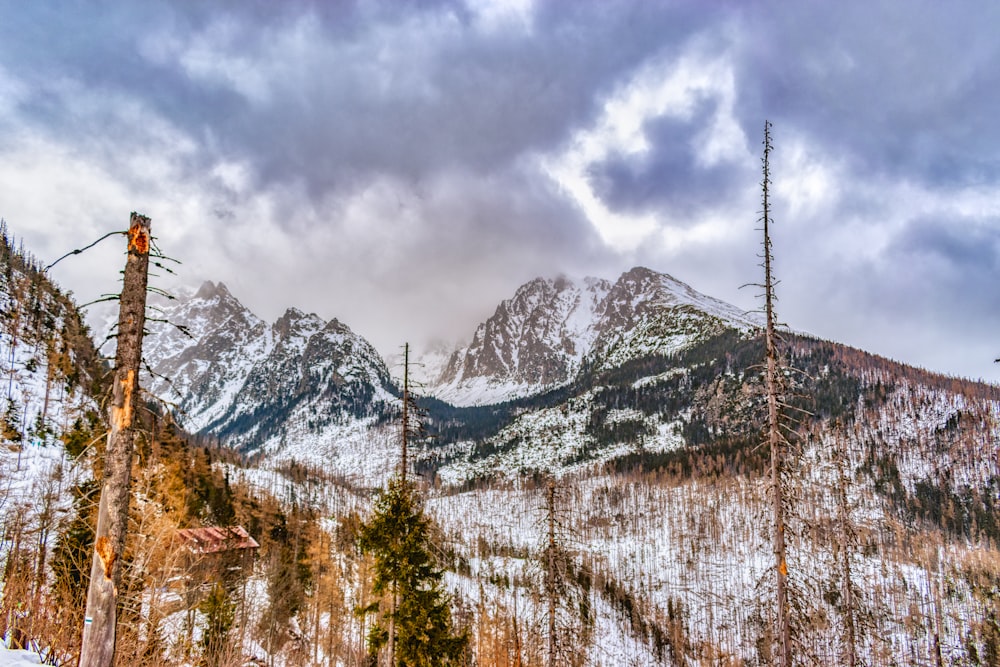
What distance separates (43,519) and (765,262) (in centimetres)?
3306

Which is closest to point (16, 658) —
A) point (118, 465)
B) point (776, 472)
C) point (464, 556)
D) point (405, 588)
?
point (118, 465)

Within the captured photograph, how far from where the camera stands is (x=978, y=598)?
116125 mm

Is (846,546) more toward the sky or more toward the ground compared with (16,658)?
more toward the sky

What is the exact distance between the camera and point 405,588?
20781 millimetres

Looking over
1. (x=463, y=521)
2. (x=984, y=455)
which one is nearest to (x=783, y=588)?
(x=463, y=521)

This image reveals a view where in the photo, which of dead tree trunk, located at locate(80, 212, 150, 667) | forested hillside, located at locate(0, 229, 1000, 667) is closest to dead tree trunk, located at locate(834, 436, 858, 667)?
forested hillside, located at locate(0, 229, 1000, 667)

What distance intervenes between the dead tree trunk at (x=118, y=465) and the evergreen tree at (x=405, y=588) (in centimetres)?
1124

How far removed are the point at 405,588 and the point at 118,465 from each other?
13.0 metres

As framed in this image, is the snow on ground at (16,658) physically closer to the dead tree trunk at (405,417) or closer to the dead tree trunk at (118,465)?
the dead tree trunk at (118,465)

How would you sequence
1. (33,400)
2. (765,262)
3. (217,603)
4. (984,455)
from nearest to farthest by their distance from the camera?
1. (765,262)
2. (217,603)
3. (33,400)
4. (984,455)

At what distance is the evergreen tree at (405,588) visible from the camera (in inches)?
819

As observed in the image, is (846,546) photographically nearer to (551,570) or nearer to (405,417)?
(551,570)

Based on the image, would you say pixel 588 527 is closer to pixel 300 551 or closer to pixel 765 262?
pixel 300 551

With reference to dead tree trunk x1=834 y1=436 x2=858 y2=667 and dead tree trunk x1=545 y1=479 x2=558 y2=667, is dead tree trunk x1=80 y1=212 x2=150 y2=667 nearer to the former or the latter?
dead tree trunk x1=545 y1=479 x2=558 y2=667
